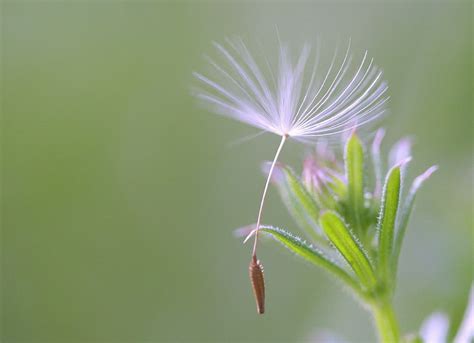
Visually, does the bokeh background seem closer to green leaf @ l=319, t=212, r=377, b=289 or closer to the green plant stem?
the green plant stem

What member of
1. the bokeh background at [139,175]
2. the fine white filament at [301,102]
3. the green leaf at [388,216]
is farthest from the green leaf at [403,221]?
the bokeh background at [139,175]

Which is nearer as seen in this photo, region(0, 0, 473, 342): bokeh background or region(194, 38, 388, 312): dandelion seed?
region(194, 38, 388, 312): dandelion seed

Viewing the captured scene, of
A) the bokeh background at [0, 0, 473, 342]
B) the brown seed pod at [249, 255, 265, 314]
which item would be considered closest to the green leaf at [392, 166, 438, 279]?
the brown seed pod at [249, 255, 265, 314]

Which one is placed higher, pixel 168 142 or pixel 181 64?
pixel 181 64

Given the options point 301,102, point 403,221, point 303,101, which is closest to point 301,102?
point 301,102

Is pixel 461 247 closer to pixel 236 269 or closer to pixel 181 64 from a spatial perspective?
pixel 236 269

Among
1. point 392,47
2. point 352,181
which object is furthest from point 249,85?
point 392,47
